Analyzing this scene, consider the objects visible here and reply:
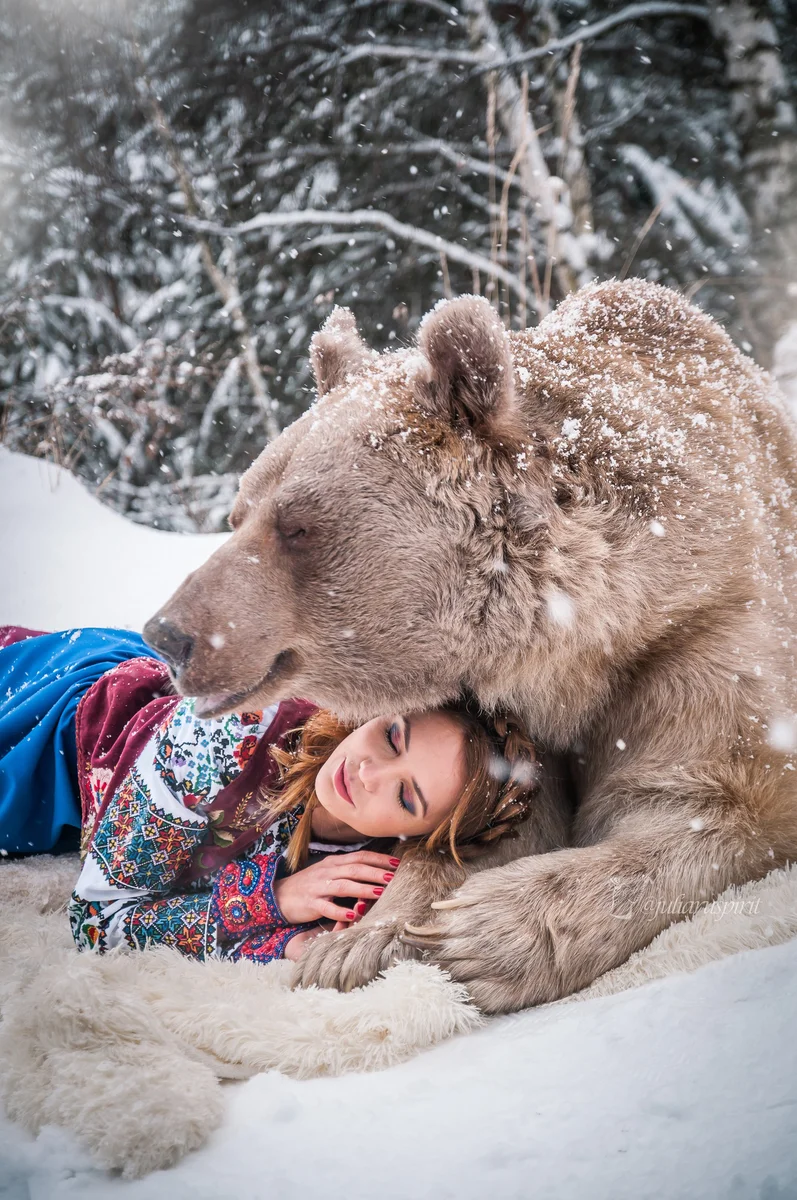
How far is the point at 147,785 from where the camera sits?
5.75 ft

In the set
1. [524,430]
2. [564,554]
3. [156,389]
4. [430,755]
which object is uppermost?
[524,430]

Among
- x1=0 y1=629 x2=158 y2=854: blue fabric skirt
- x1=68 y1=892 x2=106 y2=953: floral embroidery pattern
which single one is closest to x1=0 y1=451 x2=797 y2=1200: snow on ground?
x1=68 y1=892 x2=106 y2=953: floral embroidery pattern

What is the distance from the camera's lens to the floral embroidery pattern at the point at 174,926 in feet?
5.35

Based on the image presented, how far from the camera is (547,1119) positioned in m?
0.95

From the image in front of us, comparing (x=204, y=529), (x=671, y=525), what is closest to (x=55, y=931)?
(x=671, y=525)

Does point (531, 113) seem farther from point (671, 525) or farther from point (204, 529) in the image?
point (671, 525)

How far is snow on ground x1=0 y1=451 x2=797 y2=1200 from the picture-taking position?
0.86 m

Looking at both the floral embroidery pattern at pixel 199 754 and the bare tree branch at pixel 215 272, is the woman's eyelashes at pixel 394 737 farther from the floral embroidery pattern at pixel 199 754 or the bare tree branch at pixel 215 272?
the bare tree branch at pixel 215 272

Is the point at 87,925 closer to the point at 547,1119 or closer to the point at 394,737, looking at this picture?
the point at 394,737

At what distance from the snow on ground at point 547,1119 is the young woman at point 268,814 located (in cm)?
47

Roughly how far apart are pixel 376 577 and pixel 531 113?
553 centimetres

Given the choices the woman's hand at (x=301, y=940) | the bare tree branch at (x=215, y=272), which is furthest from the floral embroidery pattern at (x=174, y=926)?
the bare tree branch at (x=215, y=272)

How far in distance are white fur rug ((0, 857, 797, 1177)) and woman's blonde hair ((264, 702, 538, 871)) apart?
1.21ft

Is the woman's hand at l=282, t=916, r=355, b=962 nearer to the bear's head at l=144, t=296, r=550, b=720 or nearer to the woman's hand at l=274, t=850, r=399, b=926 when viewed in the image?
the woman's hand at l=274, t=850, r=399, b=926
